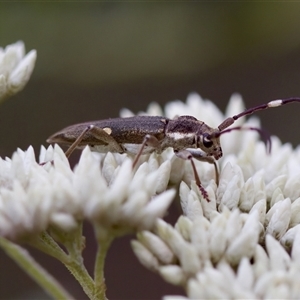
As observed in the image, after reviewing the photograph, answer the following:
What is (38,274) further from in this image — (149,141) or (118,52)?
(118,52)

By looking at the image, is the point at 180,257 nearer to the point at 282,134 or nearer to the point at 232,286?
the point at 232,286

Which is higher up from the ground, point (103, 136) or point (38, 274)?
point (103, 136)

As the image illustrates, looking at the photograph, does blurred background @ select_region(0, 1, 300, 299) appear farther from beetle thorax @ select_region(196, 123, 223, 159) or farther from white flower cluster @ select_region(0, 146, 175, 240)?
white flower cluster @ select_region(0, 146, 175, 240)

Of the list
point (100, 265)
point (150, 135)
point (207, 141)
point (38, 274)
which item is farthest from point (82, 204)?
point (207, 141)

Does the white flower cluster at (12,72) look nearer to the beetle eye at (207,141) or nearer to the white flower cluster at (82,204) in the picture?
the white flower cluster at (82,204)

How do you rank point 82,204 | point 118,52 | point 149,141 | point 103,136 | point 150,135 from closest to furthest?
point 82,204, point 149,141, point 150,135, point 103,136, point 118,52
